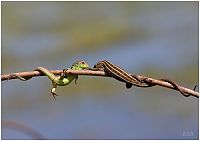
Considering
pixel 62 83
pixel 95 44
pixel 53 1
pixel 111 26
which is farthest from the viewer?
pixel 53 1

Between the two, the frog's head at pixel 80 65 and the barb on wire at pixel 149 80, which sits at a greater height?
the frog's head at pixel 80 65

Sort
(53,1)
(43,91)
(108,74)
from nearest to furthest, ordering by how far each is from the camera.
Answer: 1. (108,74)
2. (43,91)
3. (53,1)

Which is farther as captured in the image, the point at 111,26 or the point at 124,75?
the point at 111,26

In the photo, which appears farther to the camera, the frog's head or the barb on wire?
the frog's head

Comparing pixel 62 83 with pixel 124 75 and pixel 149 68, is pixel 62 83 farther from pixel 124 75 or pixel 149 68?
pixel 149 68

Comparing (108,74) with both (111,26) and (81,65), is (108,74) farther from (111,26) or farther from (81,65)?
(111,26)

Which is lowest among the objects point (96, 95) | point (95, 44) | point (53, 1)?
point (96, 95)

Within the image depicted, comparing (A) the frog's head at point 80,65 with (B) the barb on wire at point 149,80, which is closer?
(B) the barb on wire at point 149,80

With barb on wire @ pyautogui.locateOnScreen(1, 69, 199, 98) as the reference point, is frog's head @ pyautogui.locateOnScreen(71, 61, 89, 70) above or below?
Result: above

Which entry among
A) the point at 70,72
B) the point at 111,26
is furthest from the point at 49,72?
the point at 111,26

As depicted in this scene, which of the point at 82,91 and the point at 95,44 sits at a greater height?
the point at 95,44
